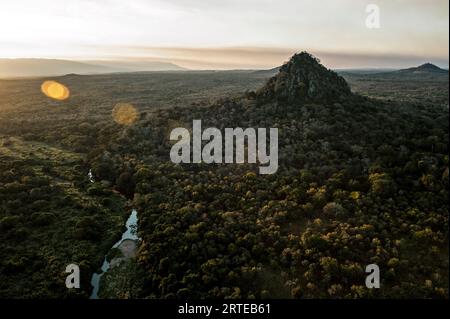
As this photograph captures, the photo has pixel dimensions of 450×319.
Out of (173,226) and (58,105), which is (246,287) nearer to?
(173,226)

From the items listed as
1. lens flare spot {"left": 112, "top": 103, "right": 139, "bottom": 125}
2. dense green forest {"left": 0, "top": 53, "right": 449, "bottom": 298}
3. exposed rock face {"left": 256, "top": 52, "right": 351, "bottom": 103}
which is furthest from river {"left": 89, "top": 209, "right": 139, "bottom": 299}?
lens flare spot {"left": 112, "top": 103, "right": 139, "bottom": 125}

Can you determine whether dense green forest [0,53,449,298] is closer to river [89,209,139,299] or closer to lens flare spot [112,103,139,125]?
river [89,209,139,299]

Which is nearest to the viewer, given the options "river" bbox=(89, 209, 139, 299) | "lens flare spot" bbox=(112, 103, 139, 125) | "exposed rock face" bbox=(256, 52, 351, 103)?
"river" bbox=(89, 209, 139, 299)

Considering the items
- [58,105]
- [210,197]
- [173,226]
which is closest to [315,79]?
[210,197]

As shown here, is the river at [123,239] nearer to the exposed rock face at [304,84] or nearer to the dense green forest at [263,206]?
the dense green forest at [263,206]

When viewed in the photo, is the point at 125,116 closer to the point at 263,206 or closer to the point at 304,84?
the point at 304,84

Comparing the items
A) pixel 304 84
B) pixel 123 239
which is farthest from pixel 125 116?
pixel 123 239
